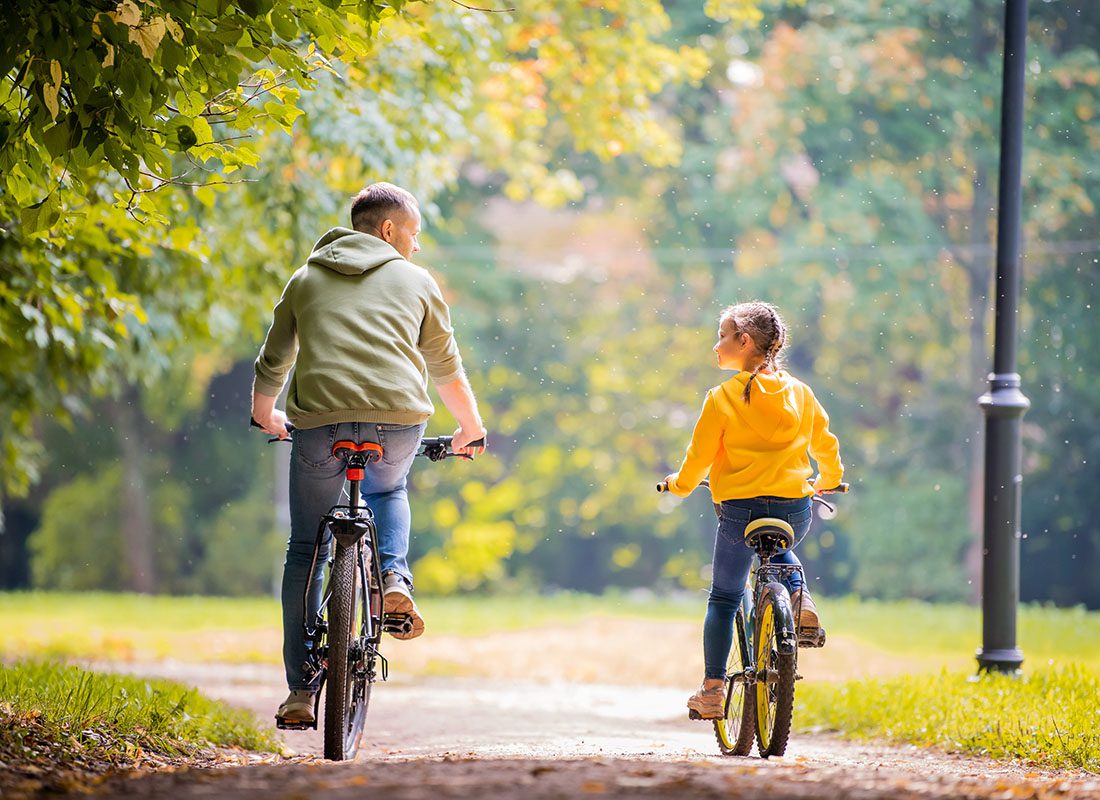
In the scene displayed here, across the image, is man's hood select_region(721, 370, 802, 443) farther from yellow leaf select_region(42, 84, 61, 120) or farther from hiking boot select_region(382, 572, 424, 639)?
yellow leaf select_region(42, 84, 61, 120)

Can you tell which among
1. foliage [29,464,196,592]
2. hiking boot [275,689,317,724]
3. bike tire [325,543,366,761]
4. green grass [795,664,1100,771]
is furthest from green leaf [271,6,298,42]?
foliage [29,464,196,592]

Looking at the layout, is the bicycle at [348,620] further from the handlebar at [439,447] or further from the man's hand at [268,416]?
the handlebar at [439,447]

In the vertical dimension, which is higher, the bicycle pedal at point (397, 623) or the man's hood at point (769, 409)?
the man's hood at point (769, 409)

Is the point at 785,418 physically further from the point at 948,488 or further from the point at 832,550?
the point at 832,550

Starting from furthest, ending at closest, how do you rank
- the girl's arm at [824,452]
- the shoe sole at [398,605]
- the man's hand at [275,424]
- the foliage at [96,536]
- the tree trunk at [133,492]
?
the foliage at [96,536]
the tree trunk at [133,492]
the girl's arm at [824,452]
the man's hand at [275,424]
the shoe sole at [398,605]

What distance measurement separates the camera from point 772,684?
552 cm

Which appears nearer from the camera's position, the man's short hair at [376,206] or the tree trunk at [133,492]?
the man's short hair at [376,206]

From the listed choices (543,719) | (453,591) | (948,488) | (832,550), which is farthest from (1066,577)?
(543,719)

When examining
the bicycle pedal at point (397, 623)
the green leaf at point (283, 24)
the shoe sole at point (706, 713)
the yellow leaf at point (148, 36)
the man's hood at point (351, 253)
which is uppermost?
the green leaf at point (283, 24)

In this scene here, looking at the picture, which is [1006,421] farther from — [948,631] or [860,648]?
[948,631]

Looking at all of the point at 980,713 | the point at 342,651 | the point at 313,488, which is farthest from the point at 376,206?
the point at 980,713

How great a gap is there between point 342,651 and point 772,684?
5.21 feet

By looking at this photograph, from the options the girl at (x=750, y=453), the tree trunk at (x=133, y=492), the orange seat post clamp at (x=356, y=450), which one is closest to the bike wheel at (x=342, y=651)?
the orange seat post clamp at (x=356, y=450)

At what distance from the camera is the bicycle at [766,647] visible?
5.45 meters
